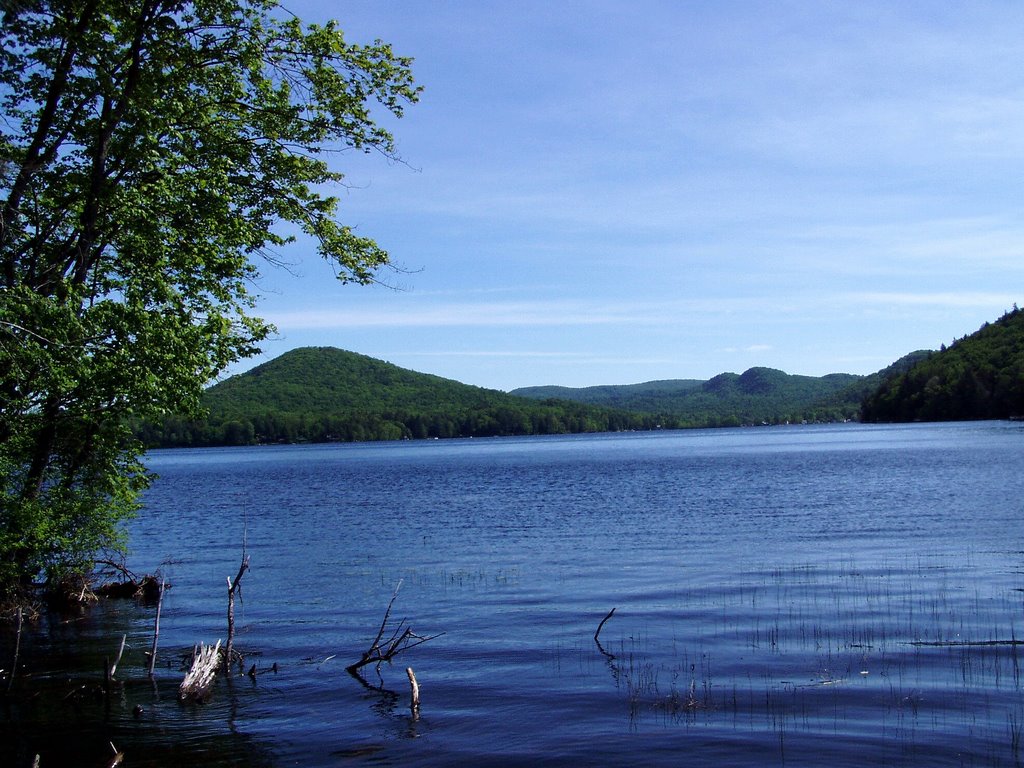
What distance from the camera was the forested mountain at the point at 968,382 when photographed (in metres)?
A: 152

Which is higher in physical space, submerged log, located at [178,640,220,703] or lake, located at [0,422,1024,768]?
submerged log, located at [178,640,220,703]

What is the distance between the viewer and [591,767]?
11.1 metres

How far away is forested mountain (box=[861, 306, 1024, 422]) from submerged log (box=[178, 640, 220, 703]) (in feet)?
507

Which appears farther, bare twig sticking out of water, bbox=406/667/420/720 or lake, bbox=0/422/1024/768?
bare twig sticking out of water, bbox=406/667/420/720

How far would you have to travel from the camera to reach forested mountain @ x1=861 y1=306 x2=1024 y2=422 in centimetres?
15250

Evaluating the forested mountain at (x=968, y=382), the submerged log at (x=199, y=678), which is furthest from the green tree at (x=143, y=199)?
the forested mountain at (x=968, y=382)

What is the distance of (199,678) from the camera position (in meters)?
14.1

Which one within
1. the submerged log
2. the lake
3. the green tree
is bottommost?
the lake

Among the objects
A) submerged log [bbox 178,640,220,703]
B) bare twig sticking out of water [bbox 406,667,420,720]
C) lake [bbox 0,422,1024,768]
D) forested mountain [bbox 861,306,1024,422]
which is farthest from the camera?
forested mountain [bbox 861,306,1024,422]

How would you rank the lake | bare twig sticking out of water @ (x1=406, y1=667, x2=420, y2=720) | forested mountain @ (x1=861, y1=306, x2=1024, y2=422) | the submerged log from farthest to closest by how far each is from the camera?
1. forested mountain @ (x1=861, y1=306, x2=1024, y2=422)
2. the submerged log
3. bare twig sticking out of water @ (x1=406, y1=667, x2=420, y2=720)
4. the lake

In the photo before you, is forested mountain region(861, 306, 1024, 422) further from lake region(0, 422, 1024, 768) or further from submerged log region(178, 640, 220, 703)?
submerged log region(178, 640, 220, 703)

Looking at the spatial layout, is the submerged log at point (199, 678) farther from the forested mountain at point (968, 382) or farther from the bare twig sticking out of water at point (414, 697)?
the forested mountain at point (968, 382)

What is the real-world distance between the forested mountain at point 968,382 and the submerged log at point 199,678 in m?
155

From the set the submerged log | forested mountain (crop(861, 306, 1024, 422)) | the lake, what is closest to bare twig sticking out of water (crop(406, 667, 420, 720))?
the lake
